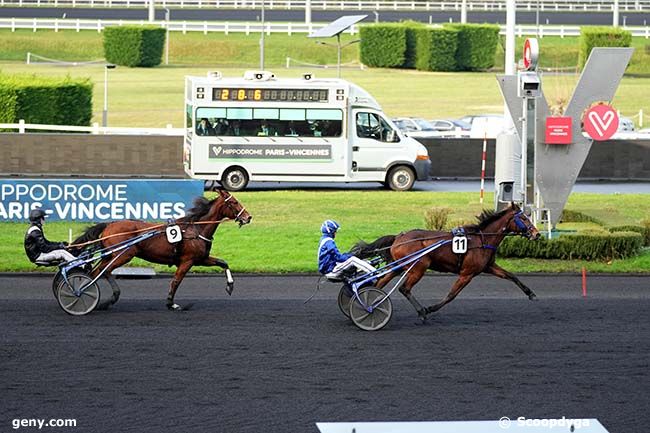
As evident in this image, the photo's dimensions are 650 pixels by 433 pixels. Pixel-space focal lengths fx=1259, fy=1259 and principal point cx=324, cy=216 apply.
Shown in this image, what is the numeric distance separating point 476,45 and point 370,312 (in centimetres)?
5053

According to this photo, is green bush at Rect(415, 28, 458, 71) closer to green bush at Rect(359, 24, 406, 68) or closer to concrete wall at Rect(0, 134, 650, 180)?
green bush at Rect(359, 24, 406, 68)

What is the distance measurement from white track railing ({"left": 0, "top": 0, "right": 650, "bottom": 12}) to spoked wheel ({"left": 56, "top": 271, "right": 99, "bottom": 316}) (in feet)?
213

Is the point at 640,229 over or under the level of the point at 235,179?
under

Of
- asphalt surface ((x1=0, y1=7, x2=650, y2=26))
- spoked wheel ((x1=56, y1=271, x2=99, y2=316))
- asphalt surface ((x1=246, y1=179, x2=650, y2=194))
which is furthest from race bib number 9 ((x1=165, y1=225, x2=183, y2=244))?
asphalt surface ((x1=0, y1=7, x2=650, y2=26))

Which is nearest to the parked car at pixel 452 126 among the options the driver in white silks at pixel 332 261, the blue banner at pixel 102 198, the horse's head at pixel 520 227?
the blue banner at pixel 102 198

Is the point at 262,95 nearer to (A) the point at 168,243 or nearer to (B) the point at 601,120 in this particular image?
(B) the point at 601,120

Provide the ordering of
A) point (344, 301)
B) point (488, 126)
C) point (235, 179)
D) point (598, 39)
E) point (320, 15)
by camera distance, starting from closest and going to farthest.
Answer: point (344, 301)
point (235, 179)
point (488, 126)
point (598, 39)
point (320, 15)

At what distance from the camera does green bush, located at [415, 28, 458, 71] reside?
61.6 meters

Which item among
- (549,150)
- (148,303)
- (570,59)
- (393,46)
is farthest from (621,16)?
(148,303)

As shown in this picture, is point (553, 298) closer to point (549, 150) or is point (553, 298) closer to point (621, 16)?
point (549, 150)

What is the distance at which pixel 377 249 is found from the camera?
14.4m

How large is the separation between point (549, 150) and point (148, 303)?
25.9 feet

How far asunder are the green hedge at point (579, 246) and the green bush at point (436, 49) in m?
42.3

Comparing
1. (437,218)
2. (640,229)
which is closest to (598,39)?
(640,229)
